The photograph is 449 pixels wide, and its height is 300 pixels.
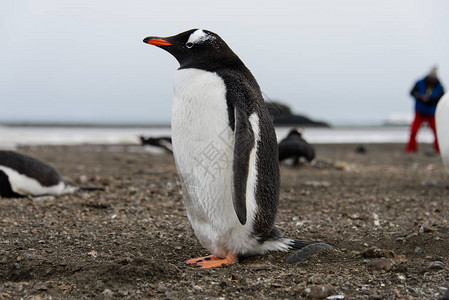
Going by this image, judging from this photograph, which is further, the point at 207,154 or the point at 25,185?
the point at 25,185

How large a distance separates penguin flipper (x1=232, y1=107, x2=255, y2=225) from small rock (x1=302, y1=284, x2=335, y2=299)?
57 cm

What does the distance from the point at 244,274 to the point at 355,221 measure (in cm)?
192

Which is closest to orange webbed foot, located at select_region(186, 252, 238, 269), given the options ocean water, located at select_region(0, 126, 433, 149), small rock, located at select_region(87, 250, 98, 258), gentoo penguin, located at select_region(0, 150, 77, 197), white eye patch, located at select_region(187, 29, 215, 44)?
small rock, located at select_region(87, 250, 98, 258)

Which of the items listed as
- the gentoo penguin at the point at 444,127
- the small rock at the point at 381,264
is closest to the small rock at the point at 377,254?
the small rock at the point at 381,264

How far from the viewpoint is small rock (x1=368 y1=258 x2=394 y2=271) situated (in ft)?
9.37

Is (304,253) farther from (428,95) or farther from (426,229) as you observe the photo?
(428,95)

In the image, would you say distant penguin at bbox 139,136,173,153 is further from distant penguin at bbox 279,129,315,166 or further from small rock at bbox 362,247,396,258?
small rock at bbox 362,247,396,258

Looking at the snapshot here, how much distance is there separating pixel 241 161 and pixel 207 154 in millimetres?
297

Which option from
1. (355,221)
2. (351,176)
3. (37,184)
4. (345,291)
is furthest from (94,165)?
(345,291)

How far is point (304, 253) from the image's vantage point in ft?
10.3

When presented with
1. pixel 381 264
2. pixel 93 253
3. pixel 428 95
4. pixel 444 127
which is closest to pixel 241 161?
pixel 381 264

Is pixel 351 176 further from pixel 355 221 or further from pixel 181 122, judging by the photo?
pixel 181 122

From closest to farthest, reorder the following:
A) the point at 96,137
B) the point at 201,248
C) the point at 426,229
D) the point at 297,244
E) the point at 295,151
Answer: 1. the point at 297,244
2. the point at 201,248
3. the point at 426,229
4. the point at 295,151
5. the point at 96,137

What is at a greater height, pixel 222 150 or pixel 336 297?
pixel 222 150
